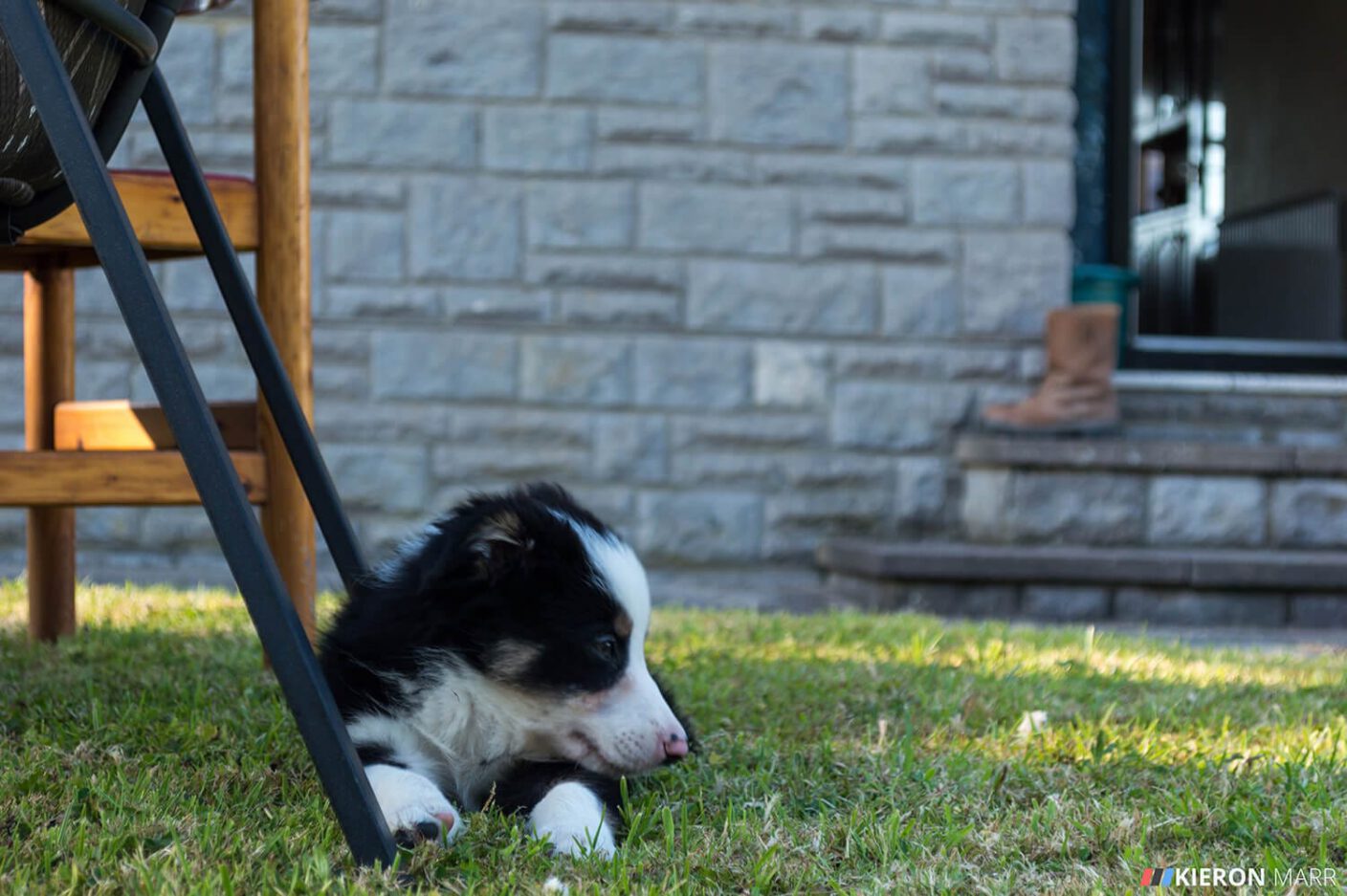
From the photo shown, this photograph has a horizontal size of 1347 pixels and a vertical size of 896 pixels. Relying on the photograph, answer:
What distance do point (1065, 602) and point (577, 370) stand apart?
7.45 feet

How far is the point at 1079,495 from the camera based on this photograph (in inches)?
221

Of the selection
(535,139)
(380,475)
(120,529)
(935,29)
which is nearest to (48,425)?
(380,475)

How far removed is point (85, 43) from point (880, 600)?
4.11 metres

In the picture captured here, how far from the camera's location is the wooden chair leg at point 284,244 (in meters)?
2.74

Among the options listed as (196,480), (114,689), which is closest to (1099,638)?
(114,689)

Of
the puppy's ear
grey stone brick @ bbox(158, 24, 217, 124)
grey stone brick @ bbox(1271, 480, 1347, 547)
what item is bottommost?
grey stone brick @ bbox(1271, 480, 1347, 547)

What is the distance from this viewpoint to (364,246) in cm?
574

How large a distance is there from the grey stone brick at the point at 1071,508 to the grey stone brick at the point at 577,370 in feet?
5.60

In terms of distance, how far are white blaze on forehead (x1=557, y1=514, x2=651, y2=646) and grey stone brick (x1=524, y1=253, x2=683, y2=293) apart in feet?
12.2

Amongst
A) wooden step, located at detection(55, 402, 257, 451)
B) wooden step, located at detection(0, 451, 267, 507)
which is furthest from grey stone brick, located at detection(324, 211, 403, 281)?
wooden step, located at detection(0, 451, 267, 507)

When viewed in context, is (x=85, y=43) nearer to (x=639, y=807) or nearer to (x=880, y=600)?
(x=639, y=807)

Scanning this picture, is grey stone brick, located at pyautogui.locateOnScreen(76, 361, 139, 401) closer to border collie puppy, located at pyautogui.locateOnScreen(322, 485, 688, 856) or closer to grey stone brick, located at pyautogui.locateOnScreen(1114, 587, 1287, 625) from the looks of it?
border collie puppy, located at pyautogui.locateOnScreen(322, 485, 688, 856)

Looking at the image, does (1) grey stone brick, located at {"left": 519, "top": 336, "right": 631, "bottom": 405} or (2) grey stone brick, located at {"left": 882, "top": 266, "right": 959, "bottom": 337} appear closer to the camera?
(1) grey stone brick, located at {"left": 519, "top": 336, "right": 631, "bottom": 405}

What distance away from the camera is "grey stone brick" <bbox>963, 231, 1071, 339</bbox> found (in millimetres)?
5953
